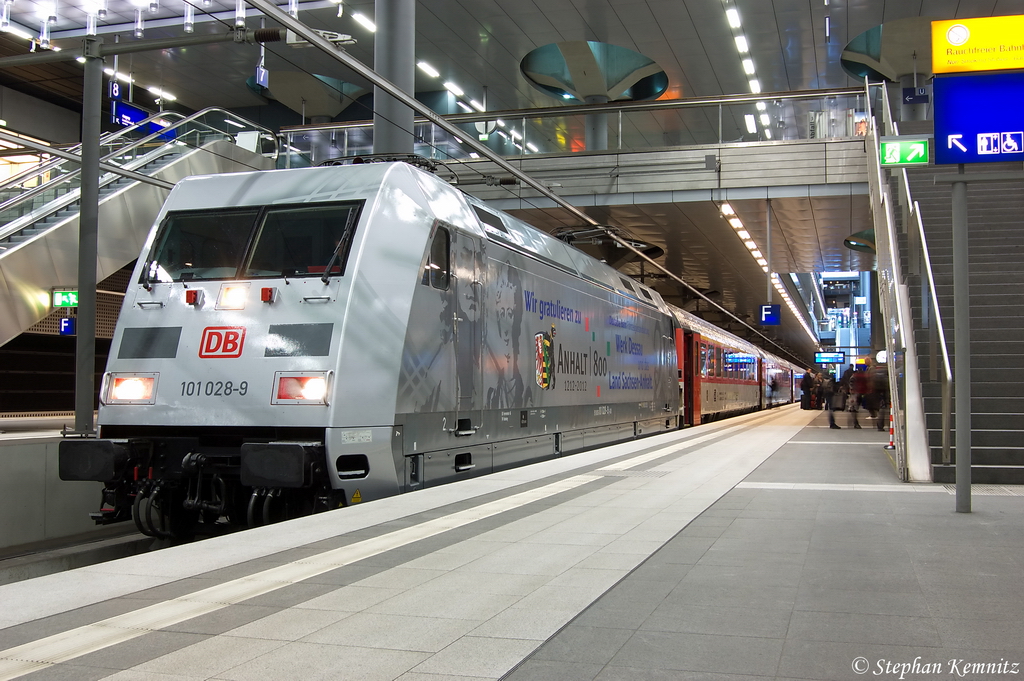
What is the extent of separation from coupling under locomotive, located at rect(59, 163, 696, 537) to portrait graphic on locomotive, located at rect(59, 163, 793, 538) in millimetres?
17

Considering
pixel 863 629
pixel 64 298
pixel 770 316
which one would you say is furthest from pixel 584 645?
pixel 770 316

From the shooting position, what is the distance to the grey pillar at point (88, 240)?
10.1 m

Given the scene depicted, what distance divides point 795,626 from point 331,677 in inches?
81.0

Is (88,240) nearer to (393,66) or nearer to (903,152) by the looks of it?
(393,66)

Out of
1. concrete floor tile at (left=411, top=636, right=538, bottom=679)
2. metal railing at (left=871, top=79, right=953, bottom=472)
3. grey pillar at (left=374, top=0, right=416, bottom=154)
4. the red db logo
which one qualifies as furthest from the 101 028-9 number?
grey pillar at (left=374, top=0, right=416, bottom=154)

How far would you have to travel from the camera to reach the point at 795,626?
12.7 feet

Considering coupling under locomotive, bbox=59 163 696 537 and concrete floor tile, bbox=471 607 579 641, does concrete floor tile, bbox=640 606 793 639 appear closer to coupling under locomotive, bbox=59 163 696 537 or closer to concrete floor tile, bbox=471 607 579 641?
concrete floor tile, bbox=471 607 579 641

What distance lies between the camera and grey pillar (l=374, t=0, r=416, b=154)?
629 inches

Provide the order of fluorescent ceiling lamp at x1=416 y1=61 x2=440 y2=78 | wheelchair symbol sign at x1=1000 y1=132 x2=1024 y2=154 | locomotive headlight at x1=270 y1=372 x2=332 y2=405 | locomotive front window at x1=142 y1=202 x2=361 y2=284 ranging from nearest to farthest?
wheelchair symbol sign at x1=1000 y1=132 x2=1024 y2=154 < locomotive headlight at x1=270 y1=372 x2=332 y2=405 < locomotive front window at x1=142 y1=202 x2=361 y2=284 < fluorescent ceiling lamp at x1=416 y1=61 x2=440 y2=78

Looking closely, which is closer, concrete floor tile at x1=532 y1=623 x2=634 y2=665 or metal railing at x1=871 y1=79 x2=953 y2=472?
concrete floor tile at x1=532 y1=623 x2=634 y2=665

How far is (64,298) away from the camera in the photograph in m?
14.1

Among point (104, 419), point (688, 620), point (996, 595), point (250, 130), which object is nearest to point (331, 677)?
point (688, 620)

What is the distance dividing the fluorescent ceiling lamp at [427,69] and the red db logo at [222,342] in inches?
824

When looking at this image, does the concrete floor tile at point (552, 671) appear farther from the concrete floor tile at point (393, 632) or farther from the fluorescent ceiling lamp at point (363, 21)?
the fluorescent ceiling lamp at point (363, 21)
